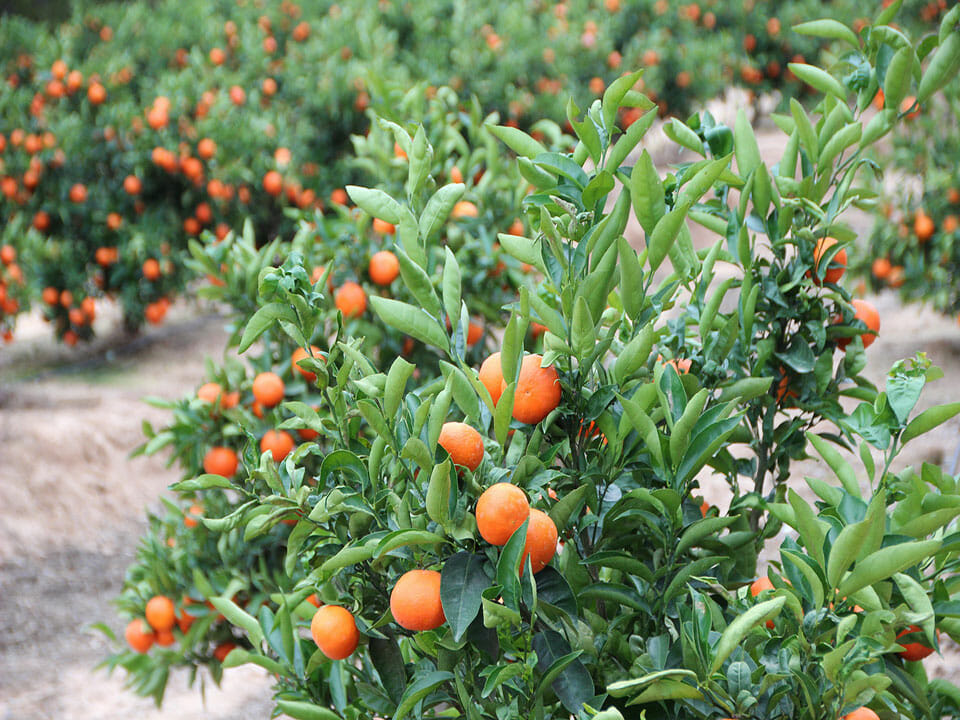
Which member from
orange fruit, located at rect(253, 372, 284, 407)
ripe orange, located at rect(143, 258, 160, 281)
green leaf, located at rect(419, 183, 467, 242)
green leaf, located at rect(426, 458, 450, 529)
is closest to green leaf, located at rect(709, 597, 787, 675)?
green leaf, located at rect(426, 458, 450, 529)

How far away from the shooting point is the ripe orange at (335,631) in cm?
114

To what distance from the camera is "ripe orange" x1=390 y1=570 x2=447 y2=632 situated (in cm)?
101

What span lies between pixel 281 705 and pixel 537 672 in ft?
1.24

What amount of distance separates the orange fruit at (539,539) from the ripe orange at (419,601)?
111mm

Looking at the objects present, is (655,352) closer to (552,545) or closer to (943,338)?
(552,545)

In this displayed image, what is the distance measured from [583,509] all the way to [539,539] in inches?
7.2

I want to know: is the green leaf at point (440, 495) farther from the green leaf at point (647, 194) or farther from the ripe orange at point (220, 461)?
the ripe orange at point (220, 461)

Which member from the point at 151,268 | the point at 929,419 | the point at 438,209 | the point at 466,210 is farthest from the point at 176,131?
the point at 929,419

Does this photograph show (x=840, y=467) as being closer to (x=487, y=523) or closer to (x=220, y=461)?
(x=487, y=523)

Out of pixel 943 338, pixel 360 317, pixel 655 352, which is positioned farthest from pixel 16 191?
pixel 943 338

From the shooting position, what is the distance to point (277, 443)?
1.96m

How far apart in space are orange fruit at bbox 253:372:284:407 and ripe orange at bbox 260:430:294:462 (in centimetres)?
8

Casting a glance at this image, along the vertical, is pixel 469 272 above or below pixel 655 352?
below

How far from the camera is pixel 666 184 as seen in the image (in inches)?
46.9
